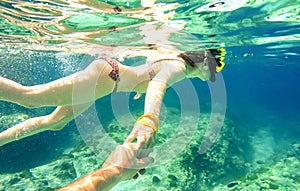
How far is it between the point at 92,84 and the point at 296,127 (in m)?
35.8

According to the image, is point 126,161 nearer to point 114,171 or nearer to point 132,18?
point 114,171

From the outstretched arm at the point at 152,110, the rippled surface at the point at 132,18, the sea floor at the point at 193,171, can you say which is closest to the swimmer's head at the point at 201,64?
the outstretched arm at the point at 152,110

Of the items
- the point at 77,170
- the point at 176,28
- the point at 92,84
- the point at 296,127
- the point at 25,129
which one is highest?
the point at 176,28

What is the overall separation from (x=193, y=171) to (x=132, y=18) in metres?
9.01

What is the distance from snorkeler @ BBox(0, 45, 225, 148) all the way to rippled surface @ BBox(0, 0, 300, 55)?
3.51 meters

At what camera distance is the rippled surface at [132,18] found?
877 centimetres

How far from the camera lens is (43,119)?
615 cm

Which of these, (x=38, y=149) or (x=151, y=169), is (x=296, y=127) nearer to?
(x=151, y=169)

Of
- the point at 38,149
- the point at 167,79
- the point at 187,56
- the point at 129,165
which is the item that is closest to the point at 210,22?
the point at 187,56

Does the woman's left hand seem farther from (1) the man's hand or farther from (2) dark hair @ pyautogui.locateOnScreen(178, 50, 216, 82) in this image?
(2) dark hair @ pyautogui.locateOnScreen(178, 50, 216, 82)

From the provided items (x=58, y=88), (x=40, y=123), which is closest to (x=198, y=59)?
(x=58, y=88)

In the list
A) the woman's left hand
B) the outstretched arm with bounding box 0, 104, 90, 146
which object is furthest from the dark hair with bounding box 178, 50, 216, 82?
the woman's left hand

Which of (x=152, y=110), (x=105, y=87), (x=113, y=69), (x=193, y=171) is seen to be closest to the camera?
(x=152, y=110)

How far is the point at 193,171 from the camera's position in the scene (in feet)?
45.2
